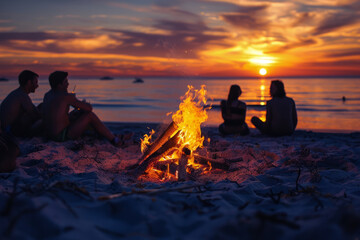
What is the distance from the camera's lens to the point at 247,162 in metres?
5.59

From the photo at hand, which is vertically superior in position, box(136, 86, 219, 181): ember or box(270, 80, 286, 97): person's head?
box(270, 80, 286, 97): person's head

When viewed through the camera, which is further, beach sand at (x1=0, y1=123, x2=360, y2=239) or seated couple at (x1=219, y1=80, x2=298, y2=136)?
seated couple at (x1=219, y1=80, x2=298, y2=136)

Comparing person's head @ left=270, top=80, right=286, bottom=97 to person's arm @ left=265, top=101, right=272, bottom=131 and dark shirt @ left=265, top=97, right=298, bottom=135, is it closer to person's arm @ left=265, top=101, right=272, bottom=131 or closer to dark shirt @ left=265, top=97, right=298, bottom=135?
dark shirt @ left=265, top=97, right=298, bottom=135

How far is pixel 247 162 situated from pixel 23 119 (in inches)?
241

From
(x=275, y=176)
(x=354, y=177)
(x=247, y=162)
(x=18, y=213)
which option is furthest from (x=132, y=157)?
(x=354, y=177)

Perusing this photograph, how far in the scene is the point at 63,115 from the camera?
6930mm

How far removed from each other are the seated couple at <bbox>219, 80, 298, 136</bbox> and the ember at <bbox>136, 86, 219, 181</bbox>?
13.7 ft

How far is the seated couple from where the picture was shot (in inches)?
330

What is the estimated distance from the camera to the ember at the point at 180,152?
15.7 ft

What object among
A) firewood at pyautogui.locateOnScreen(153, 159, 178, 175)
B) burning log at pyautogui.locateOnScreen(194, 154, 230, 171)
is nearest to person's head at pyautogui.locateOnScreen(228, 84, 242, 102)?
burning log at pyautogui.locateOnScreen(194, 154, 230, 171)

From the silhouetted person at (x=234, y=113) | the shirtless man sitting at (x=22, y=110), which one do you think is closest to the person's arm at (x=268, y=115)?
the silhouetted person at (x=234, y=113)

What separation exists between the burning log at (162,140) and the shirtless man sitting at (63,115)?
→ 2.18m

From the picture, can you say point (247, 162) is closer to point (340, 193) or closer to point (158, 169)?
point (158, 169)

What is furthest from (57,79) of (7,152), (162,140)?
(162,140)
